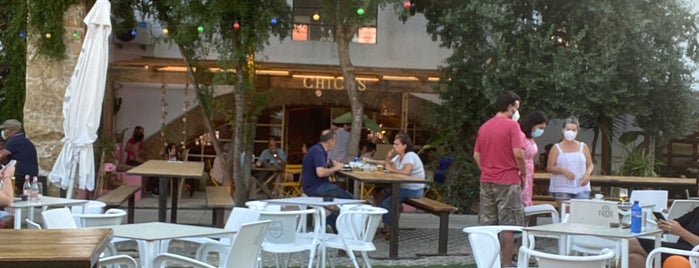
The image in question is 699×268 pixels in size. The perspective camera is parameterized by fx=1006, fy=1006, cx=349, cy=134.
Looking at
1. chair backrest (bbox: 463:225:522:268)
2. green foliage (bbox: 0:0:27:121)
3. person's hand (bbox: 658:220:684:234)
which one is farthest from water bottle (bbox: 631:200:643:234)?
green foliage (bbox: 0:0:27:121)

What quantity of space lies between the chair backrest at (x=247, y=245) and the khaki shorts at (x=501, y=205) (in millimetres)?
3481

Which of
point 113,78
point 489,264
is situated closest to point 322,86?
point 113,78

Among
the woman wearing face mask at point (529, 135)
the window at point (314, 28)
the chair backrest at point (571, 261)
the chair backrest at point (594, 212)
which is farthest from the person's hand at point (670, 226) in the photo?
the window at point (314, 28)

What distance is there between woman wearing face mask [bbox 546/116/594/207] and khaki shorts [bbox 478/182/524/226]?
5.85 feet

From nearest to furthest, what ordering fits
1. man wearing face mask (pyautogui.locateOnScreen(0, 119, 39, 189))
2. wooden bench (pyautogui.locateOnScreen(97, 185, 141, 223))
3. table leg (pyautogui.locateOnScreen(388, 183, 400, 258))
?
1. table leg (pyautogui.locateOnScreen(388, 183, 400, 258))
2. wooden bench (pyautogui.locateOnScreen(97, 185, 141, 223))
3. man wearing face mask (pyautogui.locateOnScreen(0, 119, 39, 189))

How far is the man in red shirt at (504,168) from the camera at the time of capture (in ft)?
29.6

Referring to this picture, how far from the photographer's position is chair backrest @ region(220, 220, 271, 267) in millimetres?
5809

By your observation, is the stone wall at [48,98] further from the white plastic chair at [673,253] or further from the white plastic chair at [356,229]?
the white plastic chair at [673,253]

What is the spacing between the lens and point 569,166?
10812 millimetres

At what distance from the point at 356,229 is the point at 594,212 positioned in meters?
2.13

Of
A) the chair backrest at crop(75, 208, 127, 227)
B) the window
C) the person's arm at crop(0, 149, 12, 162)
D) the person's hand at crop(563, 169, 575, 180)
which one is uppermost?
the window

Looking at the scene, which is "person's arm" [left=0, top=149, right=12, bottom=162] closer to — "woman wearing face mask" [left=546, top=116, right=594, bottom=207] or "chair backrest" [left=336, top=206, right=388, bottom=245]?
"chair backrest" [left=336, top=206, right=388, bottom=245]

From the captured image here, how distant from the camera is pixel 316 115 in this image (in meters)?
20.1

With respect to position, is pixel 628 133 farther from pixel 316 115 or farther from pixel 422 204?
pixel 422 204
